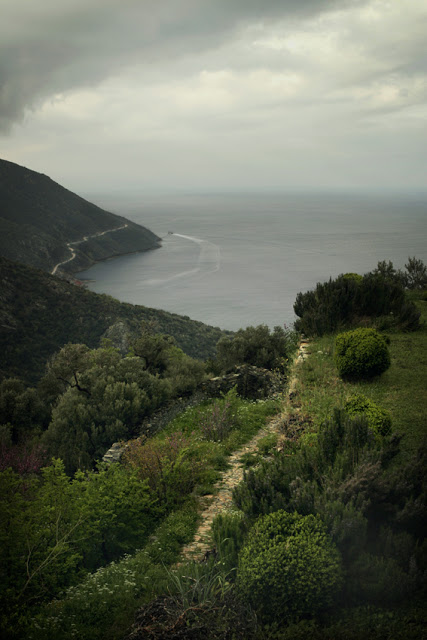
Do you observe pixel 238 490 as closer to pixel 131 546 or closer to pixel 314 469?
pixel 314 469

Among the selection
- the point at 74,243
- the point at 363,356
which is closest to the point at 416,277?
the point at 363,356

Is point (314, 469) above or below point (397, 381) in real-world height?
below

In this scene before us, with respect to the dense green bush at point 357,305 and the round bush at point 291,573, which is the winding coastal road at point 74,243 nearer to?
the dense green bush at point 357,305

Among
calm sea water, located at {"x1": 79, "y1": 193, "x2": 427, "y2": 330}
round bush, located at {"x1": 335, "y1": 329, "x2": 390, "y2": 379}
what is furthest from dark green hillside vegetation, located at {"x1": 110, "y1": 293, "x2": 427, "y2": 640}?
calm sea water, located at {"x1": 79, "y1": 193, "x2": 427, "y2": 330}

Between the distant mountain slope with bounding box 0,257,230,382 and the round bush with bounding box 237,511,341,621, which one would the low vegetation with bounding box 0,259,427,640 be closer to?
the round bush with bounding box 237,511,341,621

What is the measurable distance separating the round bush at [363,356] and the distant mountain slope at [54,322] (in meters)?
34.6

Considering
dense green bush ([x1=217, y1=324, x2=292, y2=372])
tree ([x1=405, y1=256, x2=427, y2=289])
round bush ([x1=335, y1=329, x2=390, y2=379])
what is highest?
tree ([x1=405, y1=256, x2=427, y2=289])

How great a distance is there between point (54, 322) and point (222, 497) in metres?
43.5

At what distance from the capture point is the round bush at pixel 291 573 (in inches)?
149

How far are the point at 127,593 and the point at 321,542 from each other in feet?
7.49

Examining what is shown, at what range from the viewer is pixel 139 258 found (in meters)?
114

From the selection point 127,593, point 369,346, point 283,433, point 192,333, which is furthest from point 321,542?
point 192,333

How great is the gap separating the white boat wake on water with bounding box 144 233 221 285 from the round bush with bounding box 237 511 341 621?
8795 cm

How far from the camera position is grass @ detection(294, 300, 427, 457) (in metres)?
6.99
